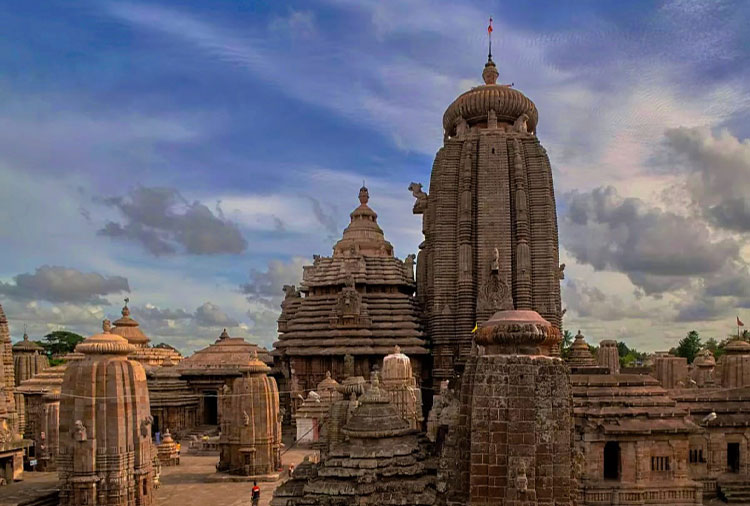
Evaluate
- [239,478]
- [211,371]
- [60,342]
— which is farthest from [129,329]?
[60,342]

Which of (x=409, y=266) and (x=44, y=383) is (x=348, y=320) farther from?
(x=44, y=383)

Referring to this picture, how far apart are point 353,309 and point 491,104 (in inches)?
631

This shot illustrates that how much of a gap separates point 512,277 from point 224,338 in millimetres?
19572

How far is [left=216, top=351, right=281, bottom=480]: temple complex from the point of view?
25516 millimetres

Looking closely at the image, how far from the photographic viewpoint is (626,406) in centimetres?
Result: 2316

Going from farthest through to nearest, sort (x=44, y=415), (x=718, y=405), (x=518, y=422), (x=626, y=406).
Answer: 1. (x=44, y=415)
2. (x=718, y=405)
3. (x=626, y=406)
4. (x=518, y=422)

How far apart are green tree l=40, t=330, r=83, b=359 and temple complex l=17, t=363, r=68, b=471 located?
57450 mm

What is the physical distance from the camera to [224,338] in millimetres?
44750

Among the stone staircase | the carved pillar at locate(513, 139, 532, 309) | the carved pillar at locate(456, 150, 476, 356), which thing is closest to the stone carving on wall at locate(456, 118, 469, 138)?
the carved pillar at locate(456, 150, 476, 356)

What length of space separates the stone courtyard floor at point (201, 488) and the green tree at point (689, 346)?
6668 cm

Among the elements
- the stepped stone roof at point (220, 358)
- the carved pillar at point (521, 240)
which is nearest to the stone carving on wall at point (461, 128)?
the carved pillar at point (521, 240)

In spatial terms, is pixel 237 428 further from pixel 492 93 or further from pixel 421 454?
pixel 492 93

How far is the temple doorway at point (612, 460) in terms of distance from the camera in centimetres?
2251

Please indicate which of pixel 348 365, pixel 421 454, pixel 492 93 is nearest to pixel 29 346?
pixel 348 365
